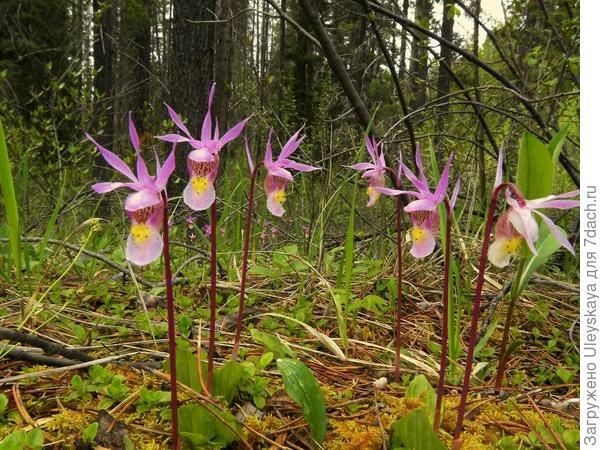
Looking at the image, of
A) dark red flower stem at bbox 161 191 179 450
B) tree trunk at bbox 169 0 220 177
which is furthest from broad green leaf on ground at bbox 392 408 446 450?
tree trunk at bbox 169 0 220 177

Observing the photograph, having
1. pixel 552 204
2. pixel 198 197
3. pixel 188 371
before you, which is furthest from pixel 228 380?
pixel 552 204

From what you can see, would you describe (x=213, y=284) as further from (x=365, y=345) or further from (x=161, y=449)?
(x=365, y=345)

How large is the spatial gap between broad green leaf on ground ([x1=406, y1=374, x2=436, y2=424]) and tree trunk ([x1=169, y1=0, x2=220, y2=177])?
11.4ft

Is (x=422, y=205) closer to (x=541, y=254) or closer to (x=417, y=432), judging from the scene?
(x=417, y=432)

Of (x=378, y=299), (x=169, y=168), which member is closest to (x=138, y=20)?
(x=378, y=299)

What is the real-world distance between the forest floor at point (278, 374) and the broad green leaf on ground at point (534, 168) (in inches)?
19.9

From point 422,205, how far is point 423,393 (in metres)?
0.47

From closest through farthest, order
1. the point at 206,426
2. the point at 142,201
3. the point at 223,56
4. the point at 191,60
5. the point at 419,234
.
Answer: the point at 142,201
the point at 206,426
the point at 419,234
the point at 191,60
the point at 223,56

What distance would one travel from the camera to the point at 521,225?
3.12ft

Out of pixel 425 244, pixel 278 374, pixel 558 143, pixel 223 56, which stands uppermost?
pixel 223 56

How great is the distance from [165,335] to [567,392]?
4.29ft
